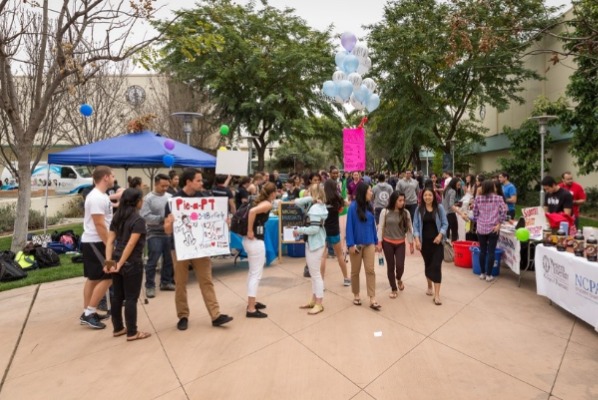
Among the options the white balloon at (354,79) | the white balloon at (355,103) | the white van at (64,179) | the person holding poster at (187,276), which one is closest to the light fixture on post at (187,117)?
the white balloon at (354,79)

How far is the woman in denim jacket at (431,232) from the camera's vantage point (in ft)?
18.1

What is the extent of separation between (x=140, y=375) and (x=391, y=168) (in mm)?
45145

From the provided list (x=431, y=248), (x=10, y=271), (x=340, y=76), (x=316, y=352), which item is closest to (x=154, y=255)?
(x=10, y=271)

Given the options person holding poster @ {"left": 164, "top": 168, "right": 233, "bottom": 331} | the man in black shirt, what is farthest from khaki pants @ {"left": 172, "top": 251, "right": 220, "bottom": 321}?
the man in black shirt

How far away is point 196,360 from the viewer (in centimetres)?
386

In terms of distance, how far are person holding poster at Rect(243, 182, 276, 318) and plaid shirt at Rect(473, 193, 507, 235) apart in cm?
381

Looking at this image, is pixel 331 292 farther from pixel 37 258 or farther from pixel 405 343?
pixel 37 258

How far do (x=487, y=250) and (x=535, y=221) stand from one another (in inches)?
35.4

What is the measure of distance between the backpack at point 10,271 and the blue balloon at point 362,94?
9.45 metres

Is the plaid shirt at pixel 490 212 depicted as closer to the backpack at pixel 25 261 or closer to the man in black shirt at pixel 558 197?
the man in black shirt at pixel 558 197

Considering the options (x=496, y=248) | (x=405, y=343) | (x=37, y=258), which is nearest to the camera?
(x=405, y=343)

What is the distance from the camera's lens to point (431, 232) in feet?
18.4

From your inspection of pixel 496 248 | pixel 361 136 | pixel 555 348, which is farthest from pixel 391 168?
pixel 555 348

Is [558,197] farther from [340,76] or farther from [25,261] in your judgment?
[25,261]
